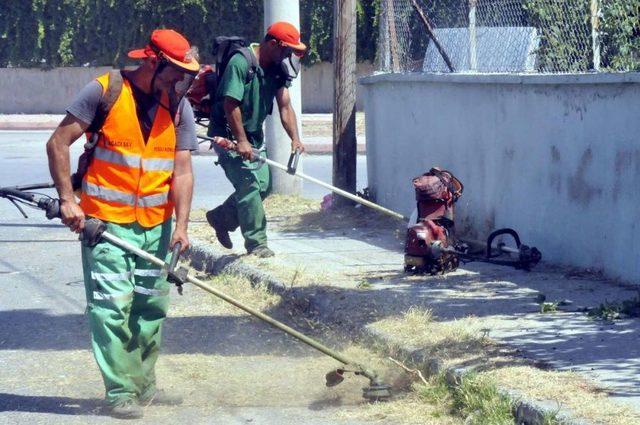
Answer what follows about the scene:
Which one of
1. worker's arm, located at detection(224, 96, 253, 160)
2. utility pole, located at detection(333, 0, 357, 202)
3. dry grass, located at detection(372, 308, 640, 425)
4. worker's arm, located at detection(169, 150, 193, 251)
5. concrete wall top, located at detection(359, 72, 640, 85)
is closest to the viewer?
dry grass, located at detection(372, 308, 640, 425)

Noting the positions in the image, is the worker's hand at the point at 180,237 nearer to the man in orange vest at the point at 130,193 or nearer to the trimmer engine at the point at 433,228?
the man in orange vest at the point at 130,193

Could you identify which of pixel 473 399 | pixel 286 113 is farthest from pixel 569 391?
pixel 286 113

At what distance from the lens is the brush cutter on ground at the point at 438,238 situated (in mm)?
8102

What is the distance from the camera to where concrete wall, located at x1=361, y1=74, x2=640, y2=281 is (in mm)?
7688

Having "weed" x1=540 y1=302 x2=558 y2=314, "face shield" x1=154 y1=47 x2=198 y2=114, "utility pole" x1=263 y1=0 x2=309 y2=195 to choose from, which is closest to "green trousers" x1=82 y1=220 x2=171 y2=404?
"face shield" x1=154 y1=47 x2=198 y2=114

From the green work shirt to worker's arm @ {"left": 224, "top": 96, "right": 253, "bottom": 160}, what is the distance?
0.27 ft

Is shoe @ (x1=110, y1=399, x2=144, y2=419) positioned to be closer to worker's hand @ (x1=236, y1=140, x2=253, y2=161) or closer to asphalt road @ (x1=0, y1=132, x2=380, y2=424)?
asphalt road @ (x1=0, y1=132, x2=380, y2=424)

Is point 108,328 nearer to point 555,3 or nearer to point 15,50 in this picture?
point 555,3

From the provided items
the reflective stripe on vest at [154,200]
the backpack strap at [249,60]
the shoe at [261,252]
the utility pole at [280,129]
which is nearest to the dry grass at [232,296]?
the shoe at [261,252]

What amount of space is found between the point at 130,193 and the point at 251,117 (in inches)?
Answer: 133

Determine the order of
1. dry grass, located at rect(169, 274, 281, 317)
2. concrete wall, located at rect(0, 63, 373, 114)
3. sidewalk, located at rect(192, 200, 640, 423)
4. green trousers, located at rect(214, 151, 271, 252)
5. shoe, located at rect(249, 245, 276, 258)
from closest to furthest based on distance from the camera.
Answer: sidewalk, located at rect(192, 200, 640, 423)
dry grass, located at rect(169, 274, 281, 317)
green trousers, located at rect(214, 151, 271, 252)
shoe, located at rect(249, 245, 276, 258)
concrete wall, located at rect(0, 63, 373, 114)

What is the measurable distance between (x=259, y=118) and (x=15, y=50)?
2391cm

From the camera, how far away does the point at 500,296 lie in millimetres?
7500

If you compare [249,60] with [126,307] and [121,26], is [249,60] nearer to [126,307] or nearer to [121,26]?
[126,307]
